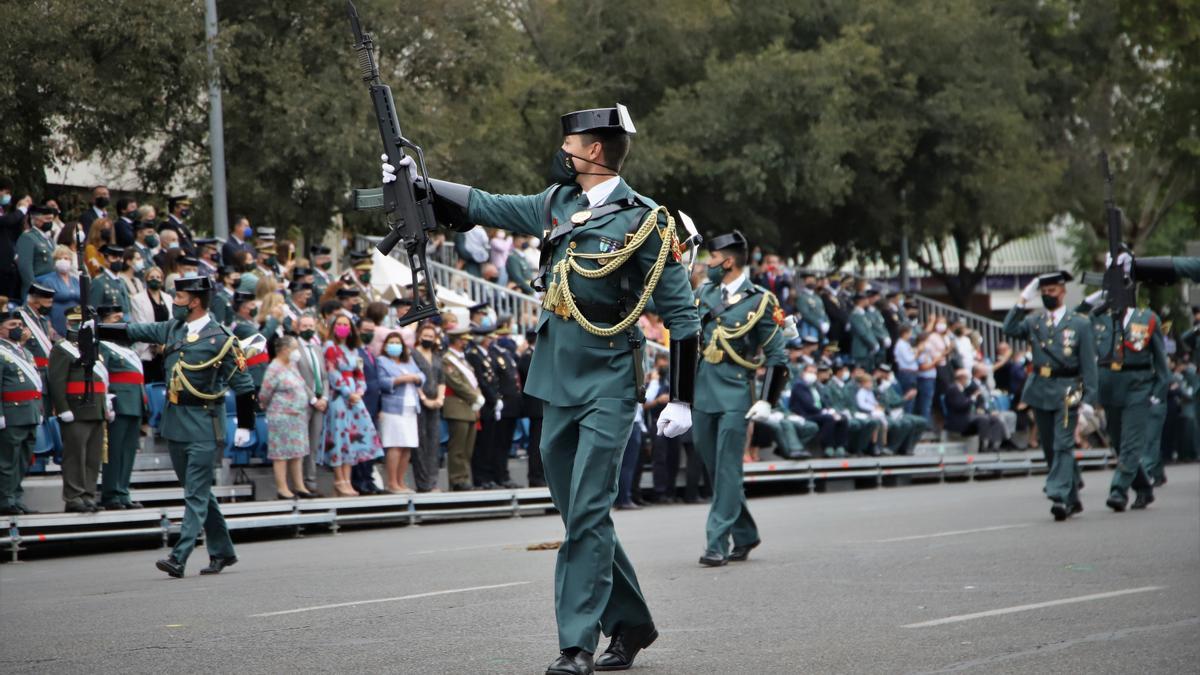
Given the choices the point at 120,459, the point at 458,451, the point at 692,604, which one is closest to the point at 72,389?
the point at 120,459

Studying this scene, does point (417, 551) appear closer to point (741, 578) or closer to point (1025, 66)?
point (741, 578)

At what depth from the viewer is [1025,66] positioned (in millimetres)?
40250

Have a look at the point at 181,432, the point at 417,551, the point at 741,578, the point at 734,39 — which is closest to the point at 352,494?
the point at 417,551

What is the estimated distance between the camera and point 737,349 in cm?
1316

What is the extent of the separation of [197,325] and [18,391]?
3.60 m

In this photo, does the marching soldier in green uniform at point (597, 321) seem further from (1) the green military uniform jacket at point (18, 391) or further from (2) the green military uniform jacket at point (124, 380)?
(2) the green military uniform jacket at point (124, 380)

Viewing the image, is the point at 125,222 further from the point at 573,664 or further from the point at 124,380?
the point at 573,664

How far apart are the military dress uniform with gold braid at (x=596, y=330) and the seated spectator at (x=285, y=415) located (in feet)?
35.6

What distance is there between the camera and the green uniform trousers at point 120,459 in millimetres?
16906

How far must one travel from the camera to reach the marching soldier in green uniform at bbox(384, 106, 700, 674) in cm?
764

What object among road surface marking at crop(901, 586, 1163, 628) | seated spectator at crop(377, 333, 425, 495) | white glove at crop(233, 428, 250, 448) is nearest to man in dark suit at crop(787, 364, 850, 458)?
seated spectator at crop(377, 333, 425, 495)

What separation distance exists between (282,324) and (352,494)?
6.64 ft

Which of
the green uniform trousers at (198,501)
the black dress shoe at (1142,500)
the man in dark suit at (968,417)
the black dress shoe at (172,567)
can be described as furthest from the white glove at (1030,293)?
the man in dark suit at (968,417)

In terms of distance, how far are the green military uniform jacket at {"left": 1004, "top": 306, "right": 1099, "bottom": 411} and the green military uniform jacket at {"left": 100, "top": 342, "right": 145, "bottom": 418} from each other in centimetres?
828
